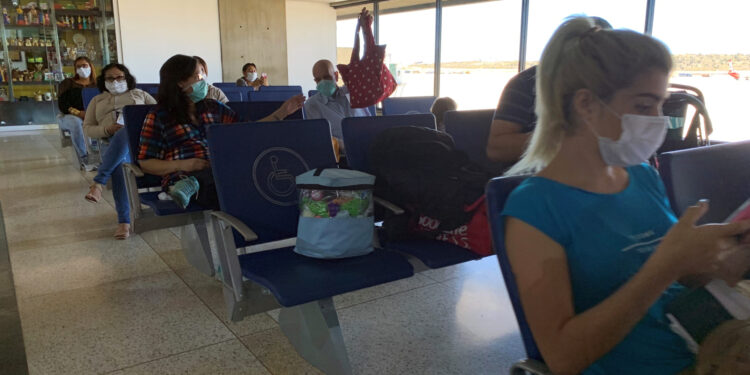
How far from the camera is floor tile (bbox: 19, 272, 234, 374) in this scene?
6.35ft

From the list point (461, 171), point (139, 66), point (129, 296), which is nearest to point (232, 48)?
point (139, 66)

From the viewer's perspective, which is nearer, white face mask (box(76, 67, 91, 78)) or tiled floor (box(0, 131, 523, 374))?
tiled floor (box(0, 131, 523, 374))

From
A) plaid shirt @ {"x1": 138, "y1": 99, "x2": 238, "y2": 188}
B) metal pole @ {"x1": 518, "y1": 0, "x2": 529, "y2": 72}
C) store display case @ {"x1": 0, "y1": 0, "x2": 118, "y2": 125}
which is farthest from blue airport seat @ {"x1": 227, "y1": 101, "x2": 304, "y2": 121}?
store display case @ {"x1": 0, "y1": 0, "x2": 118, "y2": 125}

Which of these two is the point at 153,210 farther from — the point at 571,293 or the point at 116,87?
the point at 571,293

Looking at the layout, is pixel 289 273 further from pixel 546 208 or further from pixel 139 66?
pixel 139 66

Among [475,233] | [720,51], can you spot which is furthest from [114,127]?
[720,51]

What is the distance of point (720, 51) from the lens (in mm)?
4898

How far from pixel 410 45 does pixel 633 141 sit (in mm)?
8733

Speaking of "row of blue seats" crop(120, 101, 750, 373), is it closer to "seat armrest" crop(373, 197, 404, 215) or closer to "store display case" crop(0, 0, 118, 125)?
"seat armrest" crop(373, 197, 404, 215)

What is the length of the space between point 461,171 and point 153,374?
130cm

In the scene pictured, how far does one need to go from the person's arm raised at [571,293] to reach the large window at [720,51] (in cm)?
458

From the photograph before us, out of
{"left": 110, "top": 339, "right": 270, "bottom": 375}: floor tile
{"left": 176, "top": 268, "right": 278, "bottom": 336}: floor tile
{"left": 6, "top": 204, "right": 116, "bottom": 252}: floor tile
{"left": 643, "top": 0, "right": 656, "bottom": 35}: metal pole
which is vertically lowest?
{"left": 176, "top": 268, "right": 278, "bottom": 336}: floor tile

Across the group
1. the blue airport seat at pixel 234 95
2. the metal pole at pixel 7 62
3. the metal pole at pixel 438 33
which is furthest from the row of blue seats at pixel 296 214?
the metal pole at pixel 7 62

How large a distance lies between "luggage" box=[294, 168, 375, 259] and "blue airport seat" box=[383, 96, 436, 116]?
7.51 feet
